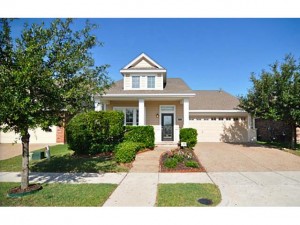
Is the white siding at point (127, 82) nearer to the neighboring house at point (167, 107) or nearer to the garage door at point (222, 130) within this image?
the neighboring house at point (167, 107)

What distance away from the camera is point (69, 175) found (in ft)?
24.3

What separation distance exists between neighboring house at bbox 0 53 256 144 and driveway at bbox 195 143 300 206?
4.54 meters

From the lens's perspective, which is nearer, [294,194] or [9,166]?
[294,194]

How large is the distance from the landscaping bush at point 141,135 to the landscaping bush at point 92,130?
93cm

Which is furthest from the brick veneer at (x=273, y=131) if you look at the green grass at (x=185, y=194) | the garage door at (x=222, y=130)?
the green grass at (x=185, y=194)

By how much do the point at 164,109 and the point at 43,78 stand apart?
11280 millimetres

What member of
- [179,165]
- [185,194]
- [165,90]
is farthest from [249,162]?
[165,90]

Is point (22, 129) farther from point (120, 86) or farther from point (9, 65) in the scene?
point (120, 86)

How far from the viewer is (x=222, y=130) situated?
55.8 ft

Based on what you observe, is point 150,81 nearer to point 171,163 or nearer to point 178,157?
point 178,157

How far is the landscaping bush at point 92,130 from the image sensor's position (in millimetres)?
11000
